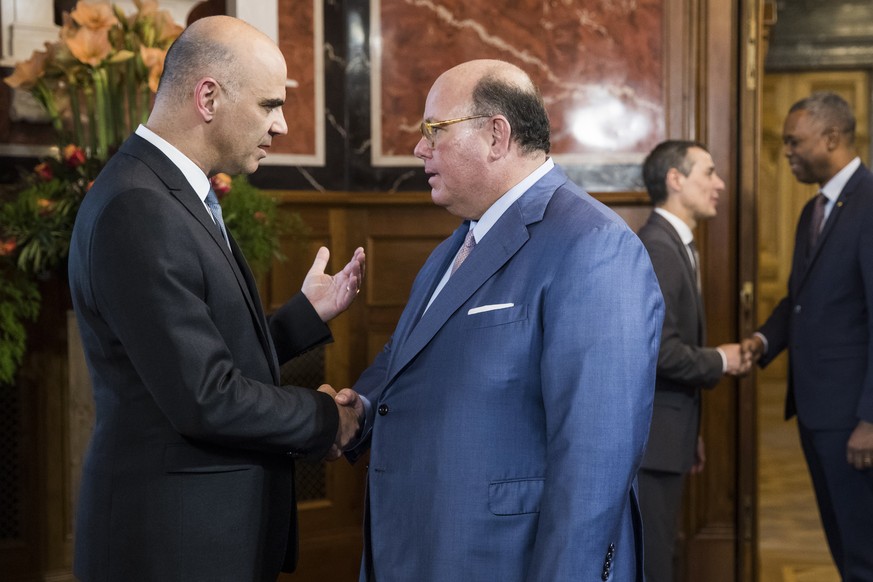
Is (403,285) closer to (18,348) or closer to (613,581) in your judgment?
(18,348)

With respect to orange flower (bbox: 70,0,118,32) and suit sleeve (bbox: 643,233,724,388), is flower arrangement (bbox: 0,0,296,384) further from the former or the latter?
suit sleeve (bbox: 643,233,724,388)

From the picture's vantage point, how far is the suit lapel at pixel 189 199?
193cm

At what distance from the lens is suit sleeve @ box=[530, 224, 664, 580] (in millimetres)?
1688

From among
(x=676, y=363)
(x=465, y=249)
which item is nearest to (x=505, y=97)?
(x=465, y=249)

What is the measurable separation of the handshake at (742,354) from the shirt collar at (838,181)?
60cm

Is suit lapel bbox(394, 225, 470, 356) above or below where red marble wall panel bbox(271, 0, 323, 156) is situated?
below

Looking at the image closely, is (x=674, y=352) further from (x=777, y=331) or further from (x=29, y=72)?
(x=29, y=72)

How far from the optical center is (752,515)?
13.9ft

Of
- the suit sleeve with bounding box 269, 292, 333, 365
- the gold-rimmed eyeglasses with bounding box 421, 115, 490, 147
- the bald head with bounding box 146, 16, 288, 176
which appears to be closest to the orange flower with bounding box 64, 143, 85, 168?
the suit sleeve with bounding box 269, 292, 333, 365

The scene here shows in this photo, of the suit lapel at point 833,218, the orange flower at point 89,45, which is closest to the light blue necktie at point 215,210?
the orange flower at point 89,45

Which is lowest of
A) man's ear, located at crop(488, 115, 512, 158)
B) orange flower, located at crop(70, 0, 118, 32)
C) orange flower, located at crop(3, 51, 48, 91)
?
man's ear, located at crop(488, 115, 512, 158)

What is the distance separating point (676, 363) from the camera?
3348 millimetres

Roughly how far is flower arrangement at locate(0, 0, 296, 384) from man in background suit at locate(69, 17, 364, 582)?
Answer: 980mm

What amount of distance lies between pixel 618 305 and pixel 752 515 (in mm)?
2815
